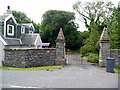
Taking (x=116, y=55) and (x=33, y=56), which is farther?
(x=116, y=55)

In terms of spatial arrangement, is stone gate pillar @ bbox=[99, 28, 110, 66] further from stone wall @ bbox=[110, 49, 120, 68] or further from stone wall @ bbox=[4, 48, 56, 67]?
stone wall @ bbox=[4, 48, 56, 67]

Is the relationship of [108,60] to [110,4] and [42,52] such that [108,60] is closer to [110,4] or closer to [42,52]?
[42,52]

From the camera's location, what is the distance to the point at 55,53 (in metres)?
21.8

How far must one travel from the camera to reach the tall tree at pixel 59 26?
53.7 metres

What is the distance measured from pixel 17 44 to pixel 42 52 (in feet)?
48.4

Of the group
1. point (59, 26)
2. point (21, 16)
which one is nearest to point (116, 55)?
point (59, 26)

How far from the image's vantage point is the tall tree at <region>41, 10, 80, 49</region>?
53662mm

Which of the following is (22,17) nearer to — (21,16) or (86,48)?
(21,16)

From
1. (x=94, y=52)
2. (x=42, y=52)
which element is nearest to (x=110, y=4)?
(x=94, y=52)

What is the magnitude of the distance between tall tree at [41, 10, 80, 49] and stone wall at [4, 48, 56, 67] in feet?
104

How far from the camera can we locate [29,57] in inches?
812

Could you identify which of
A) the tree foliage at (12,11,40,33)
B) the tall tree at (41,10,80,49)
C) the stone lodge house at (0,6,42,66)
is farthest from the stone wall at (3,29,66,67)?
the tree foliage at (12,11,40,33)

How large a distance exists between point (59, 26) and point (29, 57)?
33865 mm

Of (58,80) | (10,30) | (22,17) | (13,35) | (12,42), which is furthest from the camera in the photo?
(22,17)
